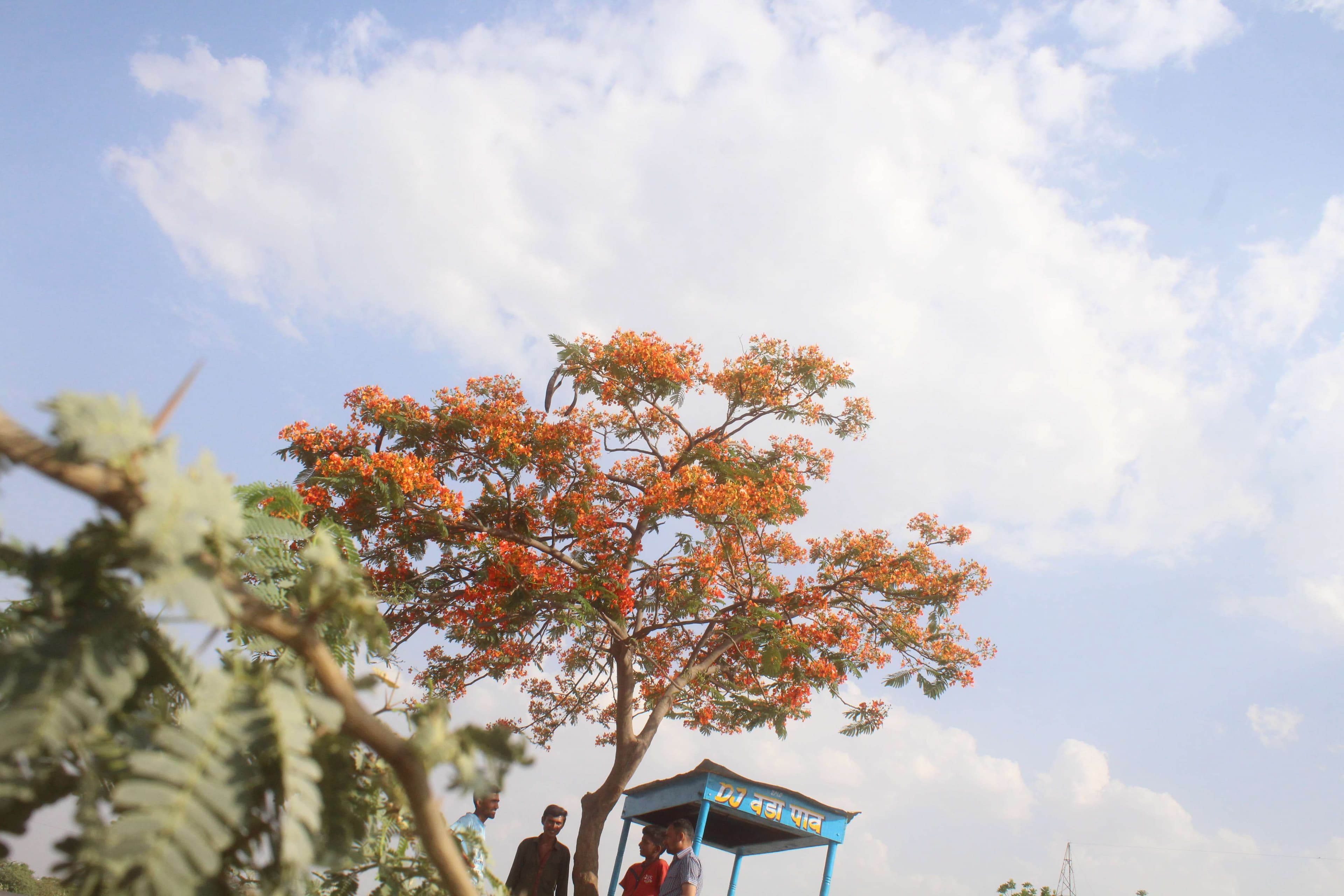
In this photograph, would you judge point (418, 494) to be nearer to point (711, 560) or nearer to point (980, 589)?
point (711, 560)

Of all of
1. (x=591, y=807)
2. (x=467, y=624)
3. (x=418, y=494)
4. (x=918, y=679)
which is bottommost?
(x=591, y=807)

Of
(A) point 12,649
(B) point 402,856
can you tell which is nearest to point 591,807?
(B) point 402,856

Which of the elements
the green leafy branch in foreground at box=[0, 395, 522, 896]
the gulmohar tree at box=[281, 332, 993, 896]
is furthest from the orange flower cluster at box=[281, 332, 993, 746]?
the green leafy branch in foreground at box=[0, 395, 522, 896]

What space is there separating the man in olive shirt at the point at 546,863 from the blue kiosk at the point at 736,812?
→ 280 centimetres

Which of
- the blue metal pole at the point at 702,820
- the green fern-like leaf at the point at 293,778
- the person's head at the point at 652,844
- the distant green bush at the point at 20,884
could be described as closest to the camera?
the green fern-like leaf at the point at 293,778

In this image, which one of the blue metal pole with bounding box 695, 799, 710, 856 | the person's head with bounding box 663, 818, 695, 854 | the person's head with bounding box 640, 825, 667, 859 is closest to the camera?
the person's head with bounding box 663, 818, 695, 854

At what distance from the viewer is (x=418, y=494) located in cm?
899

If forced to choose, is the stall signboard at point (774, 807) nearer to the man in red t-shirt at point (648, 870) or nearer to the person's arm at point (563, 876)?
the man in red t-shirt at point (648, 870)

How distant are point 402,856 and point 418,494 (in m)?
8.09

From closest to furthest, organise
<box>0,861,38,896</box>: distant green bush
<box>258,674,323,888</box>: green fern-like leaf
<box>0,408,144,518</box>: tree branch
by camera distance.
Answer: <box>0,408,144,518</box>: tree branch, <box>258,674,323,888</box>: green fern-like leaf, <box>0,861,38,896</box>: distant green bush

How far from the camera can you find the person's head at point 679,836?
6.37 metres

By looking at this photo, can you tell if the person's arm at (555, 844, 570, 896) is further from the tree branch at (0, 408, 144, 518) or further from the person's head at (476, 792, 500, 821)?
the tree branch at (0, 408, 144, 518)

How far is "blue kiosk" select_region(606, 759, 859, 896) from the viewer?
935 centimetres

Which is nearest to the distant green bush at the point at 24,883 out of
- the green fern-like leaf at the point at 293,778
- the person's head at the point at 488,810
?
the green fern-like leaf at the point at 293,778
